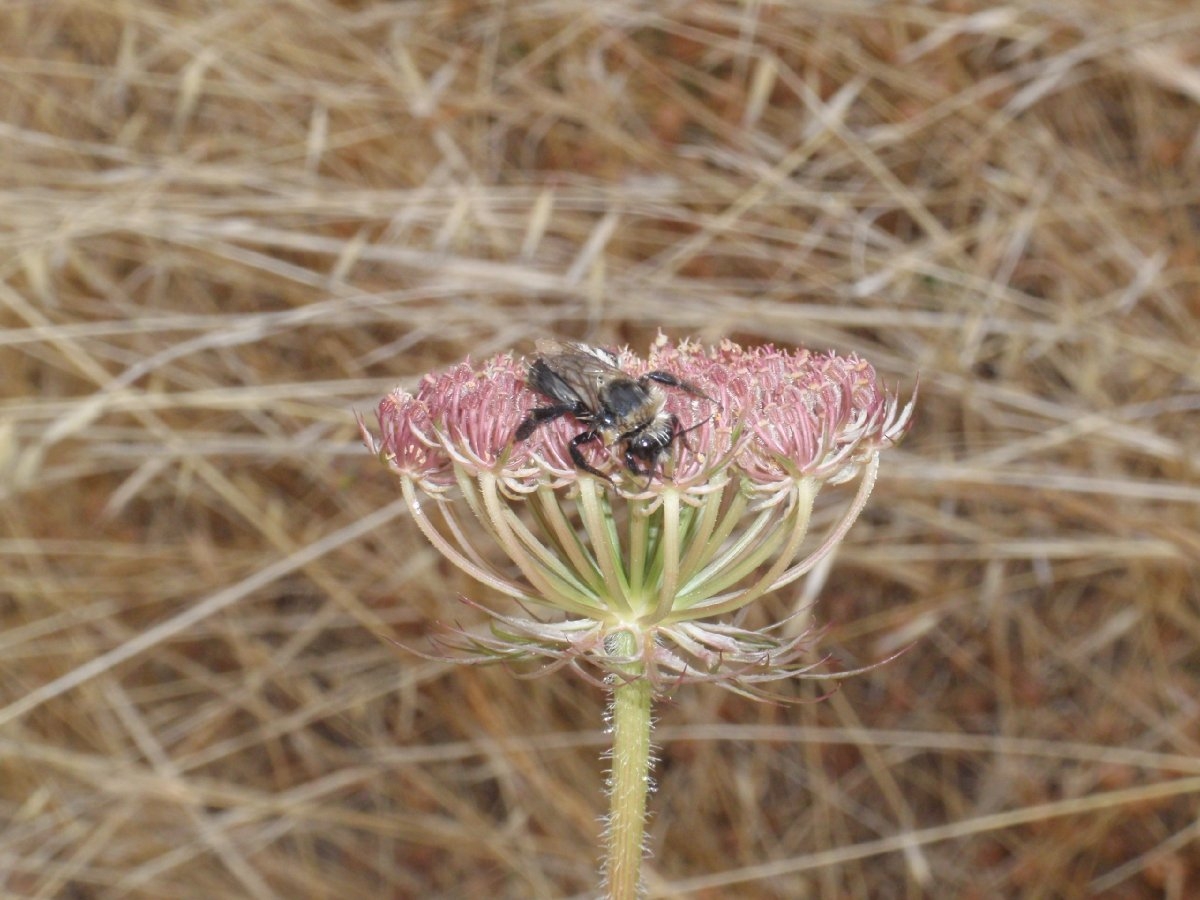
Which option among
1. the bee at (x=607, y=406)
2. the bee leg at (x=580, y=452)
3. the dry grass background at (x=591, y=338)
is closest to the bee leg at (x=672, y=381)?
the bee at (x=607, y=406)

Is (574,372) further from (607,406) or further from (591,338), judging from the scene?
(591,338)

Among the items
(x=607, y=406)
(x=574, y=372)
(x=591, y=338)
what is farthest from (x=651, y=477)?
(x=591, y=338)

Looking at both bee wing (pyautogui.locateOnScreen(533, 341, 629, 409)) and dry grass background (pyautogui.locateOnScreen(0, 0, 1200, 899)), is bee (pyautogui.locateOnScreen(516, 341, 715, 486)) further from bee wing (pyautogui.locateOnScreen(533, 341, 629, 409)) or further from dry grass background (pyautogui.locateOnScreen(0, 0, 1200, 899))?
dry grass background (pyautogui.locateOnScreen(0, 0, 1200, 899))

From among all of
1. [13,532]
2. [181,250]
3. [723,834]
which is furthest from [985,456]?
[13,532]

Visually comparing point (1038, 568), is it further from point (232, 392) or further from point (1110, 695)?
point (232, 392)

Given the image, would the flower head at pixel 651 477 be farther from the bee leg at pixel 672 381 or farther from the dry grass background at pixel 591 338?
the dry grass background at pixel 591 338

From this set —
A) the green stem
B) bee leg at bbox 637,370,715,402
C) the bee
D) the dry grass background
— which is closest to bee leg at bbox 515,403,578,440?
the bee
